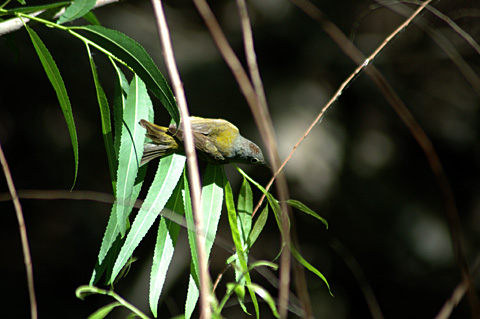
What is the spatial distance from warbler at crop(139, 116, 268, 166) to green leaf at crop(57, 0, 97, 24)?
235 mm

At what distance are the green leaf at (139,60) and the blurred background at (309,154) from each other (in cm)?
184

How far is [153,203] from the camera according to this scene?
3.37 ft

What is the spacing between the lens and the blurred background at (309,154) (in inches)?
116

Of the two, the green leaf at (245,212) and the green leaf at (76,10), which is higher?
the green leaf at (76,10)

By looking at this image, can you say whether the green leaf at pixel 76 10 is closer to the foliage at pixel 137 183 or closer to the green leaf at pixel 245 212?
the foliage at pixel 137 183

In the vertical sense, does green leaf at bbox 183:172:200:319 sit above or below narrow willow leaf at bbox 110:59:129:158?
below

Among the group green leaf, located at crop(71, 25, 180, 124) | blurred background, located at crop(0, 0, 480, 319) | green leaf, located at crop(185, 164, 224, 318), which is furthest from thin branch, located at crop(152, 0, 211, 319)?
blurred background, located at crop(0, 0, 480, 319)

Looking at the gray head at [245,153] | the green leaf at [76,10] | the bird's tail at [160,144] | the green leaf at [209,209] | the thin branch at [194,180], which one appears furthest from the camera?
the gray head at [245,153]

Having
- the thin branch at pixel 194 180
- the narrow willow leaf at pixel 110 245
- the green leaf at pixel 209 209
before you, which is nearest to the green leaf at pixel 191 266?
the green leaf at pixel 209 209

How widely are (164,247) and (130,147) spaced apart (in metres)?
0.22

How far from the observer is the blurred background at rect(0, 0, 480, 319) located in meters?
2.96

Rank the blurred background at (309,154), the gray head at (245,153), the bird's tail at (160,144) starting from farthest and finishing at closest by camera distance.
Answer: the blurred background at (309,154) → the gray head at (245,153) → the bird's tail at (160,144)

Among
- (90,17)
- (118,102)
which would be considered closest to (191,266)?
(118,102)

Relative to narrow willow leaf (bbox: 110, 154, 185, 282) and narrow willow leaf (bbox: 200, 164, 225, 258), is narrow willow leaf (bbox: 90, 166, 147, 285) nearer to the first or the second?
narrow willow leaf (bbox: 110, 154, 185, 282)
